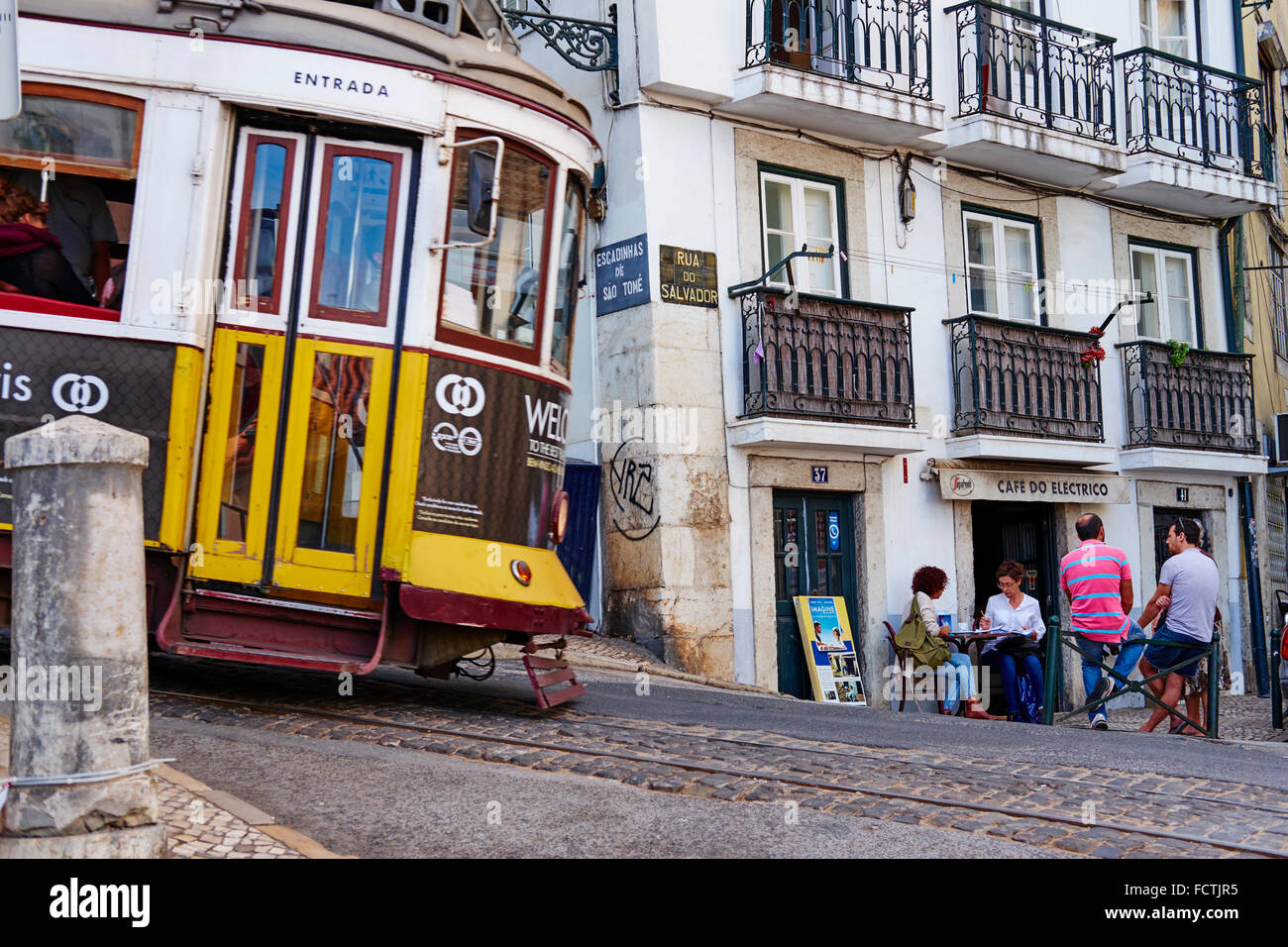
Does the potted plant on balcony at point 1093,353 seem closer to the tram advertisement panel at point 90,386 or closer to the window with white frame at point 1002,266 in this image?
the window with white frame at point 1002,266

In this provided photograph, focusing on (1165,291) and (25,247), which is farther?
(1165,291)

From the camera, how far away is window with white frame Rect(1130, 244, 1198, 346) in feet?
61.1

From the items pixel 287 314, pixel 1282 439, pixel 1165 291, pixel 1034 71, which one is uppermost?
pixel 1034 71

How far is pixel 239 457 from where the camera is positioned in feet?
25.6

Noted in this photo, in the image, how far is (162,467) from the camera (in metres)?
7.67

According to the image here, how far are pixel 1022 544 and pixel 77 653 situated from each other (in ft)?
48.4

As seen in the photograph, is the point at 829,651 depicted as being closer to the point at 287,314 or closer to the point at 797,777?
the point at 797,777

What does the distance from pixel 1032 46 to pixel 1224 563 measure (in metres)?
7.13

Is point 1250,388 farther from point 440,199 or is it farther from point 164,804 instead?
point 164,804

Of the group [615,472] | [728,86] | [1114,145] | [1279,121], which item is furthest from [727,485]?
[1279,121]

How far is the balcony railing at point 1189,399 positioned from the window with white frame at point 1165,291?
54 centimetres

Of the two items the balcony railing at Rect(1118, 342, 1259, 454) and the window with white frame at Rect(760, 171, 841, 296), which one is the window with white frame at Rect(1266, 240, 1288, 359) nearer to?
the balcony railing at Rect(1118, 342, 1259, 454)

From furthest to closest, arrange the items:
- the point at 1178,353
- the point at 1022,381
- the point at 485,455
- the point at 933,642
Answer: the point at 1178,353 → the point at 1022,381 → the point at 933,642 → the point at 485,455

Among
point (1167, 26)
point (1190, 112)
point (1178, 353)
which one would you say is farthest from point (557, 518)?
point (1167, 26)
